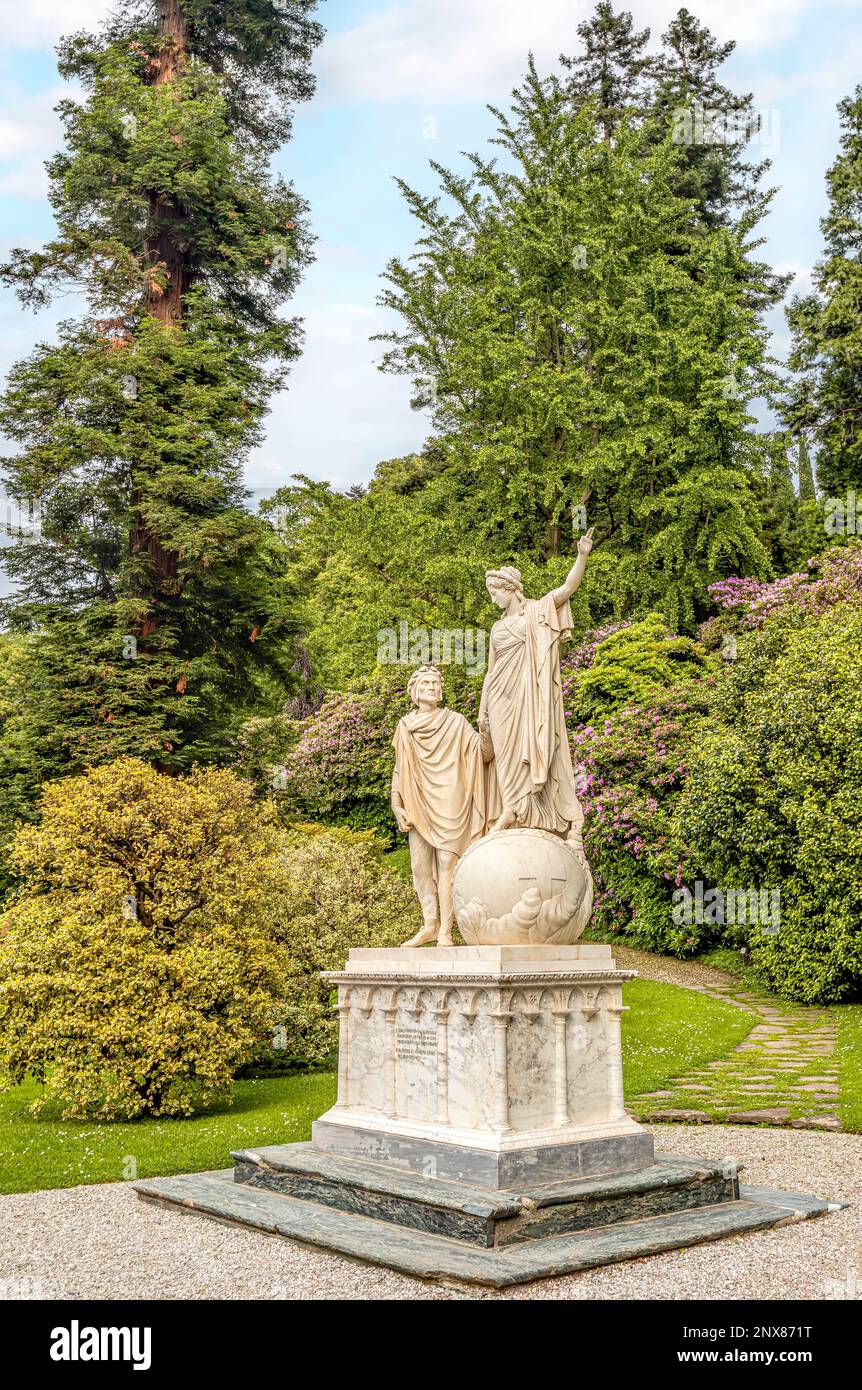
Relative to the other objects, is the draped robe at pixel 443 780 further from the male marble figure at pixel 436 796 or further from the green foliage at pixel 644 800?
the green foliage at pixel 644 800

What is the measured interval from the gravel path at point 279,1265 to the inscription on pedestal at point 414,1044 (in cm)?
142

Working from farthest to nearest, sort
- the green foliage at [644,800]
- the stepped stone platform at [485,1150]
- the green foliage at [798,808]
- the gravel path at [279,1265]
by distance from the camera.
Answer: the green foliage at [644,800]
the green foliage at [798,808]
the stepped stone platform at [485,1150]
the gravel path at [279,1265]

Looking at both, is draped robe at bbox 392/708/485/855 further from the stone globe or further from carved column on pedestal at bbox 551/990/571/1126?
carved column on pedestal at bbox 551/990/571/1126

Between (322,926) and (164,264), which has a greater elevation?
(164,264)

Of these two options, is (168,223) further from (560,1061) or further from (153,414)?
(560,1061)

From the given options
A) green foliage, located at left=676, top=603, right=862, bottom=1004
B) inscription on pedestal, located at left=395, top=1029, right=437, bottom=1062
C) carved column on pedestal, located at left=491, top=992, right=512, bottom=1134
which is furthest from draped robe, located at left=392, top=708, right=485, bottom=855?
green foliage, located at left=676, top=603, right=862, bottom=1004

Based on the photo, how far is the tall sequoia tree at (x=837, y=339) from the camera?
2394 centimetres

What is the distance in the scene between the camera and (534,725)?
8039 millimetres

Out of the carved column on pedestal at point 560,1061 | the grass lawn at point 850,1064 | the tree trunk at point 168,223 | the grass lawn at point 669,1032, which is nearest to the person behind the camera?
the carved column on pedestal at point 560,1061

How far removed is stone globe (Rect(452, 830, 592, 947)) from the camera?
757cm

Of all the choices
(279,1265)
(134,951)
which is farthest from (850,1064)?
(279,1265)

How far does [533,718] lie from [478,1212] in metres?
3.19

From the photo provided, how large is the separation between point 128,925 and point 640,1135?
5.68 meters

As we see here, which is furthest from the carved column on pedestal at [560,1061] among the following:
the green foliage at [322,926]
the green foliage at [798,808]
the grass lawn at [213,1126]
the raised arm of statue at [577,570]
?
the green foliage at [798,808]
